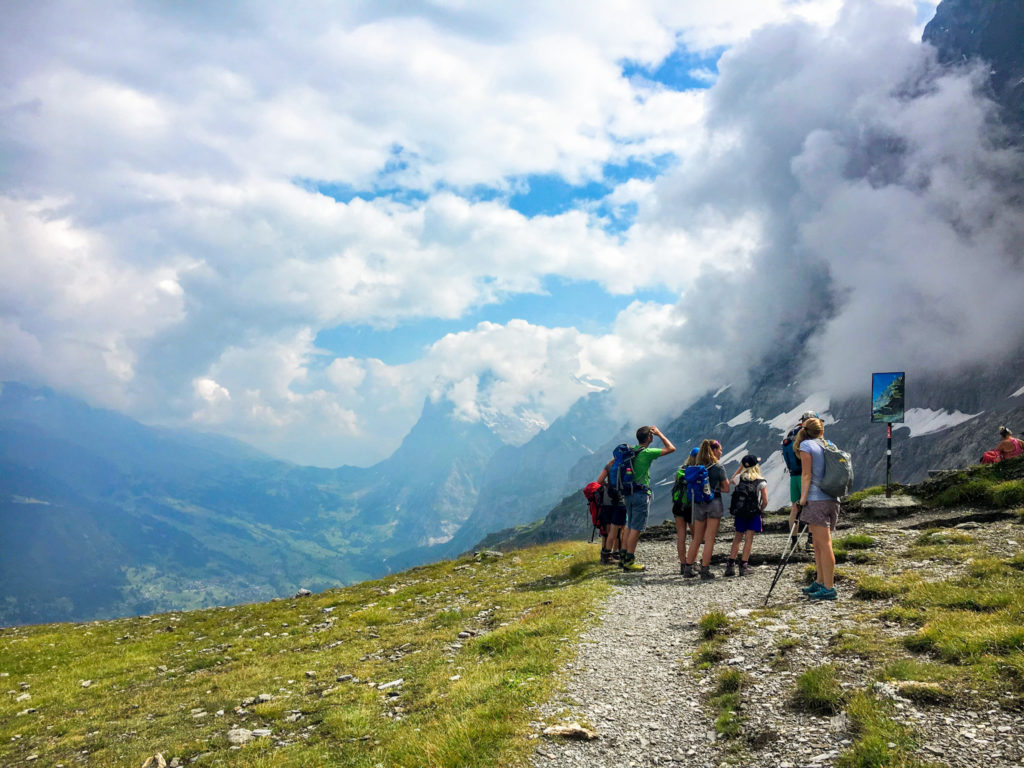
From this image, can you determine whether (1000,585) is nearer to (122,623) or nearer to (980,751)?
(980,751)

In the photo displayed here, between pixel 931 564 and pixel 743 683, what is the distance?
362 inches

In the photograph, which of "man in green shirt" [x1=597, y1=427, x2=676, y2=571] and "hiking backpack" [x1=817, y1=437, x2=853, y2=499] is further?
"man in green shirt" [x1=597, y1=427, x2=676, y2=571]

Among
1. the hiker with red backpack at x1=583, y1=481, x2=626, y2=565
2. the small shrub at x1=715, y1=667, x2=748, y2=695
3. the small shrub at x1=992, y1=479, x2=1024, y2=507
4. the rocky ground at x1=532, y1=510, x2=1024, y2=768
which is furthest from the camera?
the hiker with red backpack at x1=583, y1=481, x2=626, y2=565

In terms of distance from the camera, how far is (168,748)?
9180 millimetres

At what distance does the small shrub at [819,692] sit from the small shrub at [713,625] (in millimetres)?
3134

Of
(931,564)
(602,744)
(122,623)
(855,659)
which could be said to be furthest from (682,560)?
(122,623)

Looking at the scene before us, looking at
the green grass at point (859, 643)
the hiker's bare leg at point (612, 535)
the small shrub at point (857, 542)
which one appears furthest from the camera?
the hiker's bare leg at point (612, 535)

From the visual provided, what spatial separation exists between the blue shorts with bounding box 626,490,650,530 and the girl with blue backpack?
1763 mm

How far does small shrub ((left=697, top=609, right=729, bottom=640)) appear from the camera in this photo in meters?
10.8

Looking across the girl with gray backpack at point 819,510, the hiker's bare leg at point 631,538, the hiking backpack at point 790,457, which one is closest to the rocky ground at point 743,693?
the girl with gray backpack at point 819,510

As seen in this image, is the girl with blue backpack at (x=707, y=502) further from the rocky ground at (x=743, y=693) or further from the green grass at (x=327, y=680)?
the green grass at (x=327, y=680)

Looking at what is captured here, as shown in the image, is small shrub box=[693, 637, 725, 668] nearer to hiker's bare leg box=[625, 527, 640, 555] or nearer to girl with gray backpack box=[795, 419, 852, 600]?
girl with gray backpack box=[795, 419, 852, 600]

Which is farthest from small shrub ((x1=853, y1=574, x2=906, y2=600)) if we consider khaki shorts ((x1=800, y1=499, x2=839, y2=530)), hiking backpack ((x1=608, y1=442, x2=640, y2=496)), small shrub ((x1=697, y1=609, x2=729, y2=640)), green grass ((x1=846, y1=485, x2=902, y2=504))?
green grass ((x1=846, y1=485, x2=902, y2=504))

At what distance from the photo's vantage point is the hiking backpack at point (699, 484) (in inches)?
671
